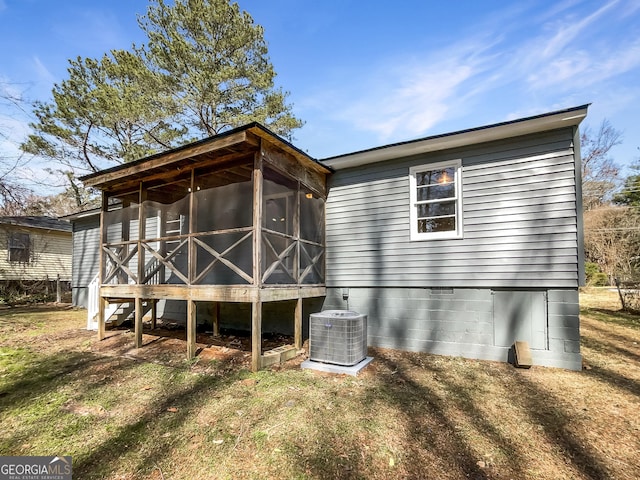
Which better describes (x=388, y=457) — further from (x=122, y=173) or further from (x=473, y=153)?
(x=122, y=173)

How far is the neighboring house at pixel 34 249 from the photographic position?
48.0ft

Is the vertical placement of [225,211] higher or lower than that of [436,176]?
lower

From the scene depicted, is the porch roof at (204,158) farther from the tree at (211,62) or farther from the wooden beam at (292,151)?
the tree at (211,62)

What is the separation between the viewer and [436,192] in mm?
6051

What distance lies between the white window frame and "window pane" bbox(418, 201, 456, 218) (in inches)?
4.2

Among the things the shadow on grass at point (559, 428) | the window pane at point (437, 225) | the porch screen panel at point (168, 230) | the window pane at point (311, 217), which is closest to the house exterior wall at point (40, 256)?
the porch screen panel at point (168, 230)

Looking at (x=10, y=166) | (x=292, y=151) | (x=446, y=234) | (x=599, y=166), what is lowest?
(x=446, y=234)

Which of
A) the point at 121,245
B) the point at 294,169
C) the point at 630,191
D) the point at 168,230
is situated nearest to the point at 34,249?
the point at 168,230

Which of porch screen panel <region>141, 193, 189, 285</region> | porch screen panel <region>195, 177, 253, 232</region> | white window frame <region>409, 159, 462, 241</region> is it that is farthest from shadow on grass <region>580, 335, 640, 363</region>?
porch screen panel <region>141, 193, 189, 285</region>

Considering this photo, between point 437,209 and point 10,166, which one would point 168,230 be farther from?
point 437,209

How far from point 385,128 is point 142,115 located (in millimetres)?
10660

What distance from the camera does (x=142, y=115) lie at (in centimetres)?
1342

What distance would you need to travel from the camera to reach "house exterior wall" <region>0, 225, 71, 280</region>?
1461 cm

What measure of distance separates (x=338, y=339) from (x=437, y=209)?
319 cm
